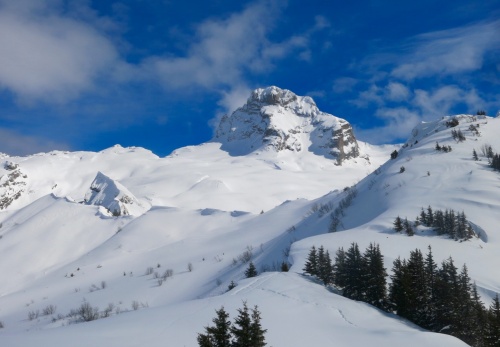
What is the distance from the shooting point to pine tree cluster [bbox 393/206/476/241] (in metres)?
39.2

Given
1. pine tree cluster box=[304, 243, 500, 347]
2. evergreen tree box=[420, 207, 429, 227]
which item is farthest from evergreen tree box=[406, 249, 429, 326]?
evergreen tree box=[420, 207, 429, 227]

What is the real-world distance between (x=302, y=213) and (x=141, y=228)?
33.3m

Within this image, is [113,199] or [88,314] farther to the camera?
[113,199]

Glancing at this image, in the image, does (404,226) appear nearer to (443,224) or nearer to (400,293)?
(443,224)

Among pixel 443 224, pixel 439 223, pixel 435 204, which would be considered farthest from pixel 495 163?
pixel 443 224

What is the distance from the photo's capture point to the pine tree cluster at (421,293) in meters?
22.3

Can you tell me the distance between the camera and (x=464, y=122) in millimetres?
84562

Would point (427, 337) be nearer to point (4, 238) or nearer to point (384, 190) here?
point (384, 190)

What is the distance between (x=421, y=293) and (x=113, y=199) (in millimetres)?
94677

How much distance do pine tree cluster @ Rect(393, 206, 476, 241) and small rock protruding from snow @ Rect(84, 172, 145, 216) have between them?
248 feet

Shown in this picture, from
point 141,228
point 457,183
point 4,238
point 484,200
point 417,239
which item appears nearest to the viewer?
point 417,239

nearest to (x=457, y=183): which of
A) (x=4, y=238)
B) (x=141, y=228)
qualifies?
(x=141, y=228)

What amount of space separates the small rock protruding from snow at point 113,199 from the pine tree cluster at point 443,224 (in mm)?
75524

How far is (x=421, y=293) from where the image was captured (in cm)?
2517
